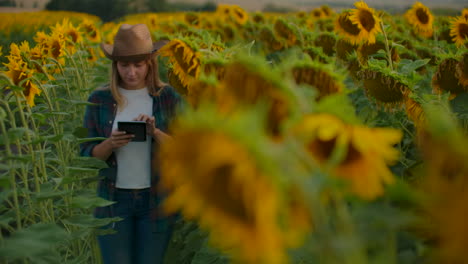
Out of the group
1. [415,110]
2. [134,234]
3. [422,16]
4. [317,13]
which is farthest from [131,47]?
[317,13]

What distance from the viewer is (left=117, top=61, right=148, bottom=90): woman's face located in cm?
218

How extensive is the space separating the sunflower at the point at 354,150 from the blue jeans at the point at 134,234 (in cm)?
161

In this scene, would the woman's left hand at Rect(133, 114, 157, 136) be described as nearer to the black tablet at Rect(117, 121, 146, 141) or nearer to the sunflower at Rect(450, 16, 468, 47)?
the black tablet at Rect(117, 121, 146, 141)

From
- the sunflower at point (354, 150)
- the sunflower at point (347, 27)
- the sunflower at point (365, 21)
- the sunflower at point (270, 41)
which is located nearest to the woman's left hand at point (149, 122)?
the sunflower at point (365, 21)

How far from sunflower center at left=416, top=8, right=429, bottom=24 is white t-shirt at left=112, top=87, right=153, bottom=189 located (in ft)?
8.14

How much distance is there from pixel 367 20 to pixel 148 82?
106 cm

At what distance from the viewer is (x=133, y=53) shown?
215 centimetres

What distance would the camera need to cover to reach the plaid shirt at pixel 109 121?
2.20 meters

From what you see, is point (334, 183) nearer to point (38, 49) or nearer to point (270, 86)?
point (270, 86)

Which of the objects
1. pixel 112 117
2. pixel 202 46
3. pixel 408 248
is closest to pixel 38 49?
pixel 112 117

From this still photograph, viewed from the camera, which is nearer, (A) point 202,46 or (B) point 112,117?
(A) point 202,46

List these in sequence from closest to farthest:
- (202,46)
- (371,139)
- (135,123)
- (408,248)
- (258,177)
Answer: (258,177) < (371,139) < (408,248) < (202,46) < (135,123)

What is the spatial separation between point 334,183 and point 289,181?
6cm

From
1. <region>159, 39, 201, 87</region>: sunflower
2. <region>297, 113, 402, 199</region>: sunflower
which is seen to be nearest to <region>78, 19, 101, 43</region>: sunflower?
<region>159, 39, 201, 87</region>: sunflower
